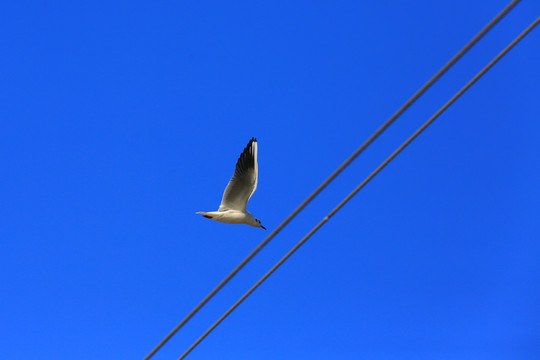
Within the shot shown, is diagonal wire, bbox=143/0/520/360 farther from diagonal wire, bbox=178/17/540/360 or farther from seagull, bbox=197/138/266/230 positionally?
seagull, bbox=197/138/266/230

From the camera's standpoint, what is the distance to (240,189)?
42.3 feet

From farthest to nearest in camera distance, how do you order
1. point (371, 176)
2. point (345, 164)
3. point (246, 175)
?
1. point (246, 175)
2. point (371, 176)
3. point (345, 164)

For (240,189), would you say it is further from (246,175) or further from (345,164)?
(345,164)

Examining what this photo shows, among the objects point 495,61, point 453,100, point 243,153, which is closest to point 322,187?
point 453,100

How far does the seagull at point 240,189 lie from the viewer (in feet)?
41.7

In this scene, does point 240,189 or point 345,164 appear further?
point 240,189

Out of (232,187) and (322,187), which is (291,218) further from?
(232,187)

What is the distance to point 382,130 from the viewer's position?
3.11 meters

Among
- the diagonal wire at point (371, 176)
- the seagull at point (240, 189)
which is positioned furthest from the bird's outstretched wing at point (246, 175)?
the diagonal wire at point (371, 176)

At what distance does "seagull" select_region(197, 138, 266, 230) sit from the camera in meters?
12.7

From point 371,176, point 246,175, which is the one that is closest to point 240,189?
point 246,175

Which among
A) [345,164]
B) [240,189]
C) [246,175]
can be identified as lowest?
[345,164]

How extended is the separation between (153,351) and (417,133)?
2.14m

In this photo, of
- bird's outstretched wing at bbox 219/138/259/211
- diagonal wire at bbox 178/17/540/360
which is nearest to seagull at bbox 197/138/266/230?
bird's outstretched wing at bbox 219/138/259/211
